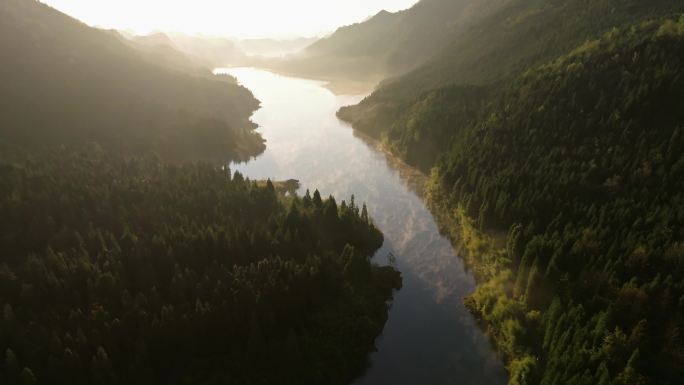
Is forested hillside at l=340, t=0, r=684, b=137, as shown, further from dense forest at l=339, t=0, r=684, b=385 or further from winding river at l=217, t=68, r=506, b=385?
winding river at l=217, t=68, r=506, b=385

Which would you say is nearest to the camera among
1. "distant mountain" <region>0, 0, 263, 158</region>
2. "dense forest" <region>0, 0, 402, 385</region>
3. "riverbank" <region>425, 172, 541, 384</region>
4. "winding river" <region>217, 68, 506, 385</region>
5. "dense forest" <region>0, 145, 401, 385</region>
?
"dense forest" <region>0, 145, 401, 385</region>

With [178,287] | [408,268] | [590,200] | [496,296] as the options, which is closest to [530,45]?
[590,200]

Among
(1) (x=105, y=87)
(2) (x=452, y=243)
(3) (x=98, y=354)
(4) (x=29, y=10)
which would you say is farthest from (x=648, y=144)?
(4) (x=29, y=10)

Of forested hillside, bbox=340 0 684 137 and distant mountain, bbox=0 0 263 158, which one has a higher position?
forested hillside, bbox=340 0 684 137

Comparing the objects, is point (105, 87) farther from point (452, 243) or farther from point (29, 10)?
point (452, 243)

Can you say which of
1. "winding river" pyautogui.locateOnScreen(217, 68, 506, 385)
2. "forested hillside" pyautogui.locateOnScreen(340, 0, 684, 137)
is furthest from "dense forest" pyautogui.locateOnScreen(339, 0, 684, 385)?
"winding river" pyautogui.locateOnScreen(217, 68, 506, 385)

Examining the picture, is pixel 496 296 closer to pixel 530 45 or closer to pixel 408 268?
pixel 408 268
